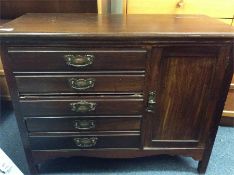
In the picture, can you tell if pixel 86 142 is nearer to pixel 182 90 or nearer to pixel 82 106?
pixel 82 106

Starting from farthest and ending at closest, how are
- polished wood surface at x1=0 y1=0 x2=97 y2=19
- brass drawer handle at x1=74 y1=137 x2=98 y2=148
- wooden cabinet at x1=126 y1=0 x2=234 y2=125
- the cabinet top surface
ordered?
polished wood surface at x1=0 y1=0 x2=97 y2=19
wooden cabinet at x1=126 y1=0 x2=234 y2=125
brass drawer handle at x1=74 y1=137 x2=98 y2=148
the cabinet top surface

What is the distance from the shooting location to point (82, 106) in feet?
3.05

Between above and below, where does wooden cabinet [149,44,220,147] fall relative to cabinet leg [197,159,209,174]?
above

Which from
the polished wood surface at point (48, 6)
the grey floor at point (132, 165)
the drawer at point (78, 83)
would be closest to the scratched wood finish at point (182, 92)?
the drawer at point (78, 83)

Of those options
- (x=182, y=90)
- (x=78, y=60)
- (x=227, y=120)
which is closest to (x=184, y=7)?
(x=182, y=90)

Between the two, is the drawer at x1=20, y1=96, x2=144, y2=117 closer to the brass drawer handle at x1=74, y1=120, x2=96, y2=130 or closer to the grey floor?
the brass drawer handle at x1=74, y1=120, x2=96, y2=130

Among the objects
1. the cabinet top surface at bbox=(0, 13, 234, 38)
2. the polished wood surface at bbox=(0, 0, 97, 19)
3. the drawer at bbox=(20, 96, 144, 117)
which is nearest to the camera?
the cabinet top surface at bbox=(0, 13, 234, 38)

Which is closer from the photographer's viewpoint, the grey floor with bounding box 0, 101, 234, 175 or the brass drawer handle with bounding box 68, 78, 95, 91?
the brass drawer handle with bounding box 68, 78, 95, 91

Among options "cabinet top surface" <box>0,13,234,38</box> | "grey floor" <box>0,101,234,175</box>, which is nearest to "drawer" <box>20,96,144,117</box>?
"cabinet top surface" <box>0,13,234,38</box>

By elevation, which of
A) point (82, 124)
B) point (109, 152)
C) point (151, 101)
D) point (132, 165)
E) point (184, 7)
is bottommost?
point (132, 165)

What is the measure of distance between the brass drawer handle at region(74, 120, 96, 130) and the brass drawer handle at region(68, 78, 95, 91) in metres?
0.16

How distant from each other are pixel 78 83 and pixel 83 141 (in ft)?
0.93

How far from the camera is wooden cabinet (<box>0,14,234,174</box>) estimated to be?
2.70 ft

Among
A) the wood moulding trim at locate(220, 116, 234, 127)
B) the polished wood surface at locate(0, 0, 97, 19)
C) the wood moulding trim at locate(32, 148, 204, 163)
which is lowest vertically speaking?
the wood moulding trim at locate(220, 116, 234, 127)
